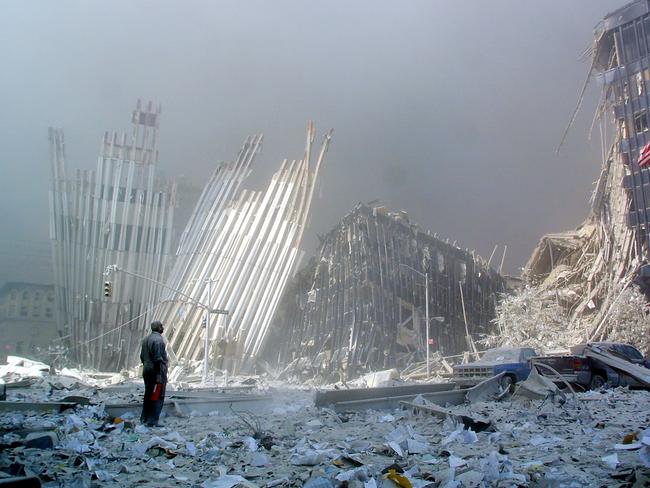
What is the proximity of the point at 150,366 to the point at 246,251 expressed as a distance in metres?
26.2

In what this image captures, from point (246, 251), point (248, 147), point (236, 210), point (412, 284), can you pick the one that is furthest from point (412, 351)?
point (248, 147)

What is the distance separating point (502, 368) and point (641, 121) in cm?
2543

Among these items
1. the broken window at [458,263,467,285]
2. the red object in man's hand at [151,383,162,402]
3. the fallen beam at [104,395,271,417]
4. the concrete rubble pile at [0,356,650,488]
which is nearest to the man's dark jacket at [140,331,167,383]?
the red object in man's hand at [151,383,162,402]

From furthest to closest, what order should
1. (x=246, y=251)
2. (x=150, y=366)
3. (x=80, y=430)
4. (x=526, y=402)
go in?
(x=246, y=251), (x=526, y=402), (x=150, y=366), (x=80, y=430)

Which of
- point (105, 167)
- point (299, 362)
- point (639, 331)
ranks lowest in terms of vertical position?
point (299, 362)

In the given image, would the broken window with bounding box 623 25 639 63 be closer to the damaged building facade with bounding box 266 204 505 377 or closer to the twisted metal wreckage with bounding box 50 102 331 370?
the damaged building facade with bounding box 266 204 505 377

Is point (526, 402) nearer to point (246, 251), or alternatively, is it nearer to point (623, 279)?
point (623, 279)

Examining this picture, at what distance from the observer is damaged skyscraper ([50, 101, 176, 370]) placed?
37.4 m

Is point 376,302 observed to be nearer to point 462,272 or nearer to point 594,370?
point 462,272

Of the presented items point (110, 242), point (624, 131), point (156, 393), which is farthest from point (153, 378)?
point (624, 131)

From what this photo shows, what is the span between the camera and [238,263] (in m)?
35.2

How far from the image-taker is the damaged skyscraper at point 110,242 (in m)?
37.4

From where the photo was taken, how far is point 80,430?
8.02 m

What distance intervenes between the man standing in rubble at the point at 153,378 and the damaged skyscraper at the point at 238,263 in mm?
23203
